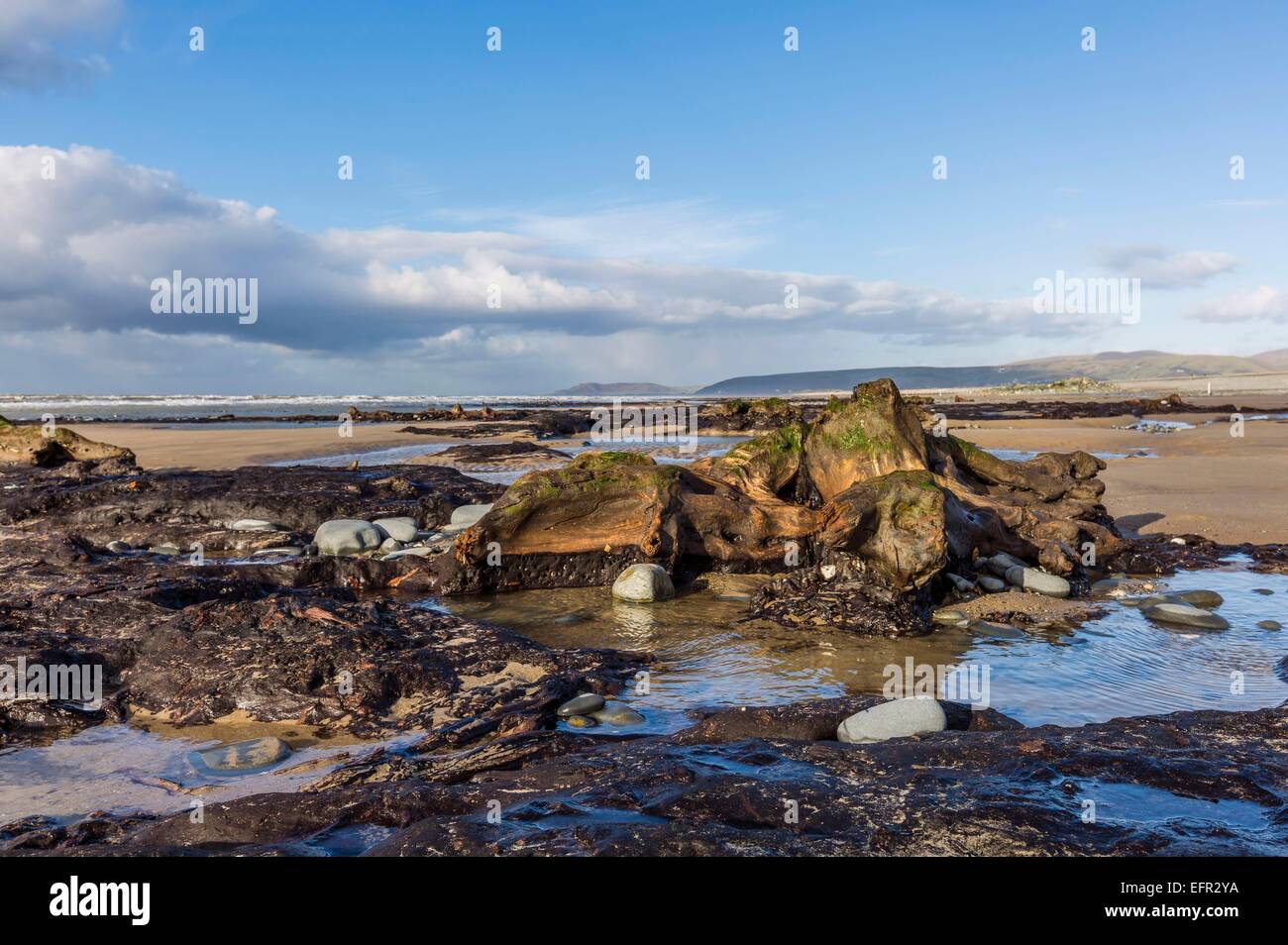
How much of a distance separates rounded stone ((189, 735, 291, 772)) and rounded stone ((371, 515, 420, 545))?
22.0 ft

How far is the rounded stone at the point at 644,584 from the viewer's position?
8586mm

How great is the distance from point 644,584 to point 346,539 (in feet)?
14.8

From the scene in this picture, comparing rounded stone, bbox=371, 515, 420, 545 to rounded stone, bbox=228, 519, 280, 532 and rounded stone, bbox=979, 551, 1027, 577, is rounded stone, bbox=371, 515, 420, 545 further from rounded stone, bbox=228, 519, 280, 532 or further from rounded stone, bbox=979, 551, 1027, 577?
rounded stone, bbox=979, 551, 1027, 577

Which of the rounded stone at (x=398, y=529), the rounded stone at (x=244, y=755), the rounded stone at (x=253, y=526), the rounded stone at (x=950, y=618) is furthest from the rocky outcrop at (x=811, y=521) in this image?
the rounded stone at (x=253, y=526)

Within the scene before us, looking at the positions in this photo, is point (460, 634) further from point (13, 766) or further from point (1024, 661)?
point (1024, 661)

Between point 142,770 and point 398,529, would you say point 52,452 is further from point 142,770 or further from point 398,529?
point 142,770

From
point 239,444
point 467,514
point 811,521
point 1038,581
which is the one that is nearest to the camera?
point 1038,581

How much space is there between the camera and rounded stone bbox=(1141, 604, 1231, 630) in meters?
7.18

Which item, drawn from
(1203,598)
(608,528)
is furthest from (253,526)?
(1203,598)

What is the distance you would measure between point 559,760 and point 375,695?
200 centimetres

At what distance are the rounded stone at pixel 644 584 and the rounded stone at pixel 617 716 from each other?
11.1 ft

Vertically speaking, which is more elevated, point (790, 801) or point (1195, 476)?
point (1195, 476)

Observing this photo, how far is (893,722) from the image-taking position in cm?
438
